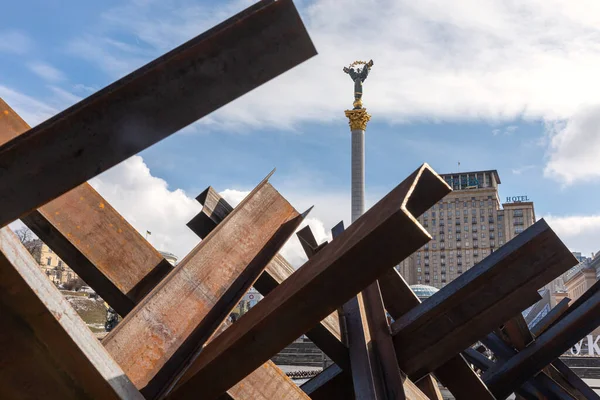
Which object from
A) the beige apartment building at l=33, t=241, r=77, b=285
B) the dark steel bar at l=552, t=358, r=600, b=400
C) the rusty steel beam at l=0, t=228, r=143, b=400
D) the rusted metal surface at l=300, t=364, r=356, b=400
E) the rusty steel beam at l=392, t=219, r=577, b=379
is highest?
the dark steel bar at l=552, t=358, r=600, b=400

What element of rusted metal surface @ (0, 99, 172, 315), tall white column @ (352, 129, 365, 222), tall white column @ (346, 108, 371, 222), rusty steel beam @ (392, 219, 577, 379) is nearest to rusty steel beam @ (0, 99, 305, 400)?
rusted metal surface @ (0, 99, 172, 315)

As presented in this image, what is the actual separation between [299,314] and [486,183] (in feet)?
490

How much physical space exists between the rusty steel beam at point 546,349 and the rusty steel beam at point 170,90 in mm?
4305

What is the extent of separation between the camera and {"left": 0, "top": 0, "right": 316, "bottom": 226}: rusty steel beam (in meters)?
1.26

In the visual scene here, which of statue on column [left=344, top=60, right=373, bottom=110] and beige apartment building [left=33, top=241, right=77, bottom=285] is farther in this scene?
beige apartment building [left=33, top=241, right=77, bottom=285]

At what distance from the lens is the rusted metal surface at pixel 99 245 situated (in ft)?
Answer: 8.13

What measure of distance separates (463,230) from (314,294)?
469ft

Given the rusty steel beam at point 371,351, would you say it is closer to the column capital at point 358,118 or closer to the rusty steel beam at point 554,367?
the rusty steel beam at point 554,367

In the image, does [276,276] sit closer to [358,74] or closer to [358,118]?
[358,118]

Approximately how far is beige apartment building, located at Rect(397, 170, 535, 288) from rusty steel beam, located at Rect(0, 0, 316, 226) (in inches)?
5513

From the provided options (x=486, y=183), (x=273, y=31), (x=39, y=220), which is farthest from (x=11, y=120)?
(x=486, y=183)

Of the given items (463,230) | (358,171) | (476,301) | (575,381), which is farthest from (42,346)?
(463,230)

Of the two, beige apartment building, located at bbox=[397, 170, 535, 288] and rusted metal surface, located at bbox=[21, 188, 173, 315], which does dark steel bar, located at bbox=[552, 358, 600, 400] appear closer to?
rusted metal surface, located at bbox=[21, 188, 173, 315]

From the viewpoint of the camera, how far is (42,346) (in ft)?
4.94
